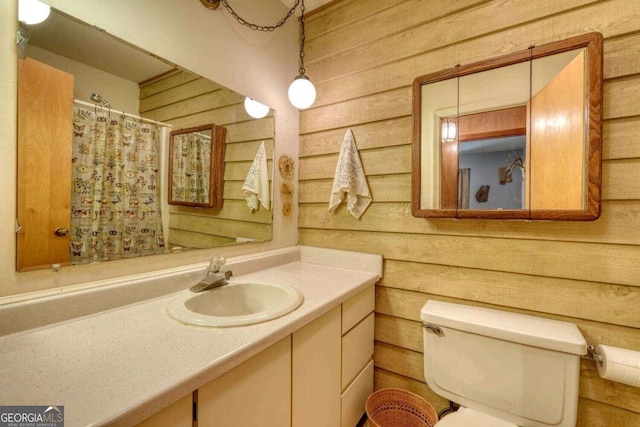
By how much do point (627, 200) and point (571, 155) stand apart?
0.24 meters

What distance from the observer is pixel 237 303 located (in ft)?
4.18

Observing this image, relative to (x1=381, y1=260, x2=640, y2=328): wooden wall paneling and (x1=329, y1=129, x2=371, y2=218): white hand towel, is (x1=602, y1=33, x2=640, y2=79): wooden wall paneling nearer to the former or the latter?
(x1=381, y1=260, x2=640, y2=328): wooden wall paneling

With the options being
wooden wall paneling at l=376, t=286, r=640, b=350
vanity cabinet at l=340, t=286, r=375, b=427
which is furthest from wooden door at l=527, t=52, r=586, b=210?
vanity cabinet at l=340, t=286, r=375, b=427

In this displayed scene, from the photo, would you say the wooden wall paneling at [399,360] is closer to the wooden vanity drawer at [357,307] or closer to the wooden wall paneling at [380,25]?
the wooden vanity drawer at [357,307]

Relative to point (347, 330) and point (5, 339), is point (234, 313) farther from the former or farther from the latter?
point (5, 339)

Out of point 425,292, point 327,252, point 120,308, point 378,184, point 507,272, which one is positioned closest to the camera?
point 120,308

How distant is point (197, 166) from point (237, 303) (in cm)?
67

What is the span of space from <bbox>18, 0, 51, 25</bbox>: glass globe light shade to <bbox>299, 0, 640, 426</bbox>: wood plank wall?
1253 millimetres

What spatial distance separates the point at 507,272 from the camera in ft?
4.03

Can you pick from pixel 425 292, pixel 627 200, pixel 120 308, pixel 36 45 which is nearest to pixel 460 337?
pixel 425 292

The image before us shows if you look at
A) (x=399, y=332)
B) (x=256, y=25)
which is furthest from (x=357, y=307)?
(x=256, y=25)

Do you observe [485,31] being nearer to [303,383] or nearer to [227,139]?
[227,139]

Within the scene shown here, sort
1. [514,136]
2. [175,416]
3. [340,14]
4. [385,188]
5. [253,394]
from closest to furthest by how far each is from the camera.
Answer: [175,416] → [253,394] → [514,136] → [385,188] → [340,14]

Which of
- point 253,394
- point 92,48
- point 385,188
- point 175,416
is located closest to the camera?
point 175,416
